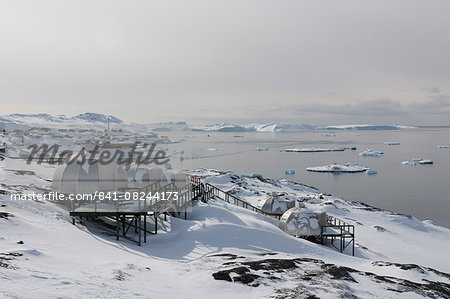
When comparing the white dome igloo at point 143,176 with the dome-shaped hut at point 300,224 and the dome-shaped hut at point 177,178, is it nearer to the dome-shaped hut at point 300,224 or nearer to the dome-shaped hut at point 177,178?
the dome-shaped hut at point 177,178

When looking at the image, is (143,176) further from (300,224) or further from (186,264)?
(186,264)

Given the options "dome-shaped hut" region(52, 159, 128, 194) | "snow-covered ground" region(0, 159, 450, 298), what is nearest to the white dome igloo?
"dome-shaped hut" region(52, 159, 128, 194)

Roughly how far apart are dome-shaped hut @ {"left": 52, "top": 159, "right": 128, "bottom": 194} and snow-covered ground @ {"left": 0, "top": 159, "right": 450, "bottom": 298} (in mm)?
1481

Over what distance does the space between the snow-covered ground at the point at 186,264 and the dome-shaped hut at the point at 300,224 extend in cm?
331

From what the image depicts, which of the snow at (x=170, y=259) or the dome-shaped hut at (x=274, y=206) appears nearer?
the snow at (x=170, y=259)

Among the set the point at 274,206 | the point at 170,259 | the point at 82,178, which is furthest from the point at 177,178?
the point at 170,259

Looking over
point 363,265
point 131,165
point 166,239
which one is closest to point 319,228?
point 363,265

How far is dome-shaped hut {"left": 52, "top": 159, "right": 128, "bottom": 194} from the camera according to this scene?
2410cm

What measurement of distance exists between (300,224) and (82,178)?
1573cm

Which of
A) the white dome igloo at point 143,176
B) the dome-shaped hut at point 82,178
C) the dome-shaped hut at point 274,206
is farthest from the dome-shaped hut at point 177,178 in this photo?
the dome-shaped hut at point 274,206

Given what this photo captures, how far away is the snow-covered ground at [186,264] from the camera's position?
1254 cm

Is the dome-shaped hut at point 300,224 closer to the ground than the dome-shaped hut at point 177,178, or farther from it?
closer to the ground

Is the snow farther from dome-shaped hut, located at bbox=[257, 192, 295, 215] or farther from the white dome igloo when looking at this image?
the white dome igloo

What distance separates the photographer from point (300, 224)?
27.9m
